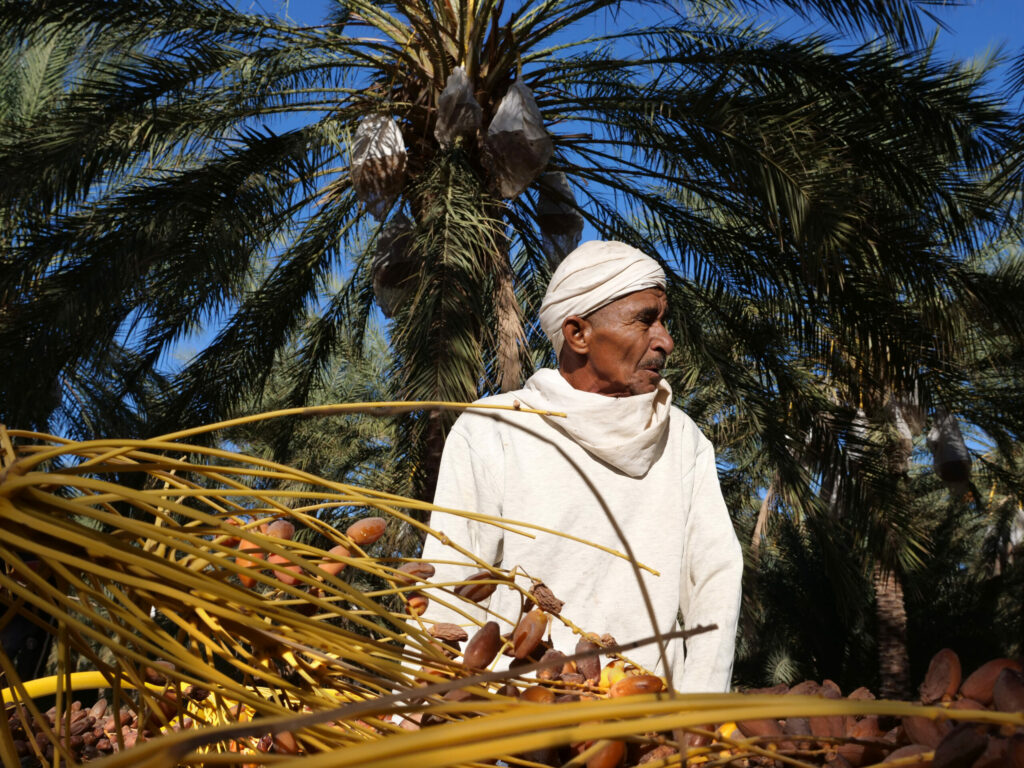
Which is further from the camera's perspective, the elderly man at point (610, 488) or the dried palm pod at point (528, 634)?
the elderly man at point (610, 488)

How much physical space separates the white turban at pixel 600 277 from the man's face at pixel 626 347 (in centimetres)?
3

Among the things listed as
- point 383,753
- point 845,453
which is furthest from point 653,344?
point 845,453

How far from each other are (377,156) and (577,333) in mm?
4137

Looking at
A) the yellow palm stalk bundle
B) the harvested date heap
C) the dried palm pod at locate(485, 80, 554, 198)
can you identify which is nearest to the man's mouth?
the harvested date heap

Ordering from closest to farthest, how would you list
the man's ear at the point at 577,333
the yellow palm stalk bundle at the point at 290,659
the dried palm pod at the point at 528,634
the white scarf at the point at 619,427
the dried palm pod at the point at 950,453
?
the yellow palm stalk bundle at the point at 290,659, the dried palm pod at the point at 528,634, the white scarf at the point at 619,427, the man's ear at the point at 577,333, the dried palm pod at the point at 950,453

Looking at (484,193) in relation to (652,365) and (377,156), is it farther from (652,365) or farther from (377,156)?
(652,365)

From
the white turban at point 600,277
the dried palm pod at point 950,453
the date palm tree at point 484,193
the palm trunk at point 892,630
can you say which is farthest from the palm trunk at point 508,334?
the palm trunk at point 892,630

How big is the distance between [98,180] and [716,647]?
5.81 metres

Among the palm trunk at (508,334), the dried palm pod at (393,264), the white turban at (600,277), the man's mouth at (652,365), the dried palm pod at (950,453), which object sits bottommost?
the man's mouth at (652,365)

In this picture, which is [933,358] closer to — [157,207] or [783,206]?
[783,206]

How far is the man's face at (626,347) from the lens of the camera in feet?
8.19

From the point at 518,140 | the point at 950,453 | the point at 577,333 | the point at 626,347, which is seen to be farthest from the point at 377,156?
the point at 950,453

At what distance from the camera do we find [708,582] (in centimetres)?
223

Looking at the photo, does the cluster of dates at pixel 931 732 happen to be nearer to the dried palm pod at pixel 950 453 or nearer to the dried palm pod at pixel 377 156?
the dried palm pod at pixel 377 156
